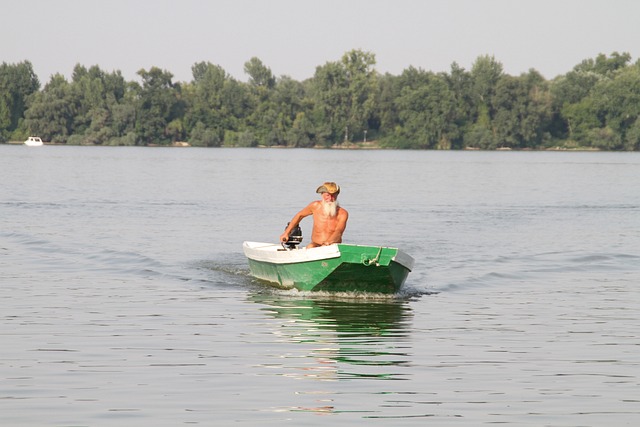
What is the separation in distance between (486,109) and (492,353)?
13611 cm

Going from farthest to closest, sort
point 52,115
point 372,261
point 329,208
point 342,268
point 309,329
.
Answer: point 52,115
point 329,208
point 342,268
point 372,261
point 309,329

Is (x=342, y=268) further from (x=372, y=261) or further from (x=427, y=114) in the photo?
(x=427, y=114)

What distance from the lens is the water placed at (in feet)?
35.6

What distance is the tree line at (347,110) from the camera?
475ft

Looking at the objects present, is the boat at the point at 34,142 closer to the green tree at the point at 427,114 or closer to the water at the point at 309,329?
the green tree at the point at 427,114

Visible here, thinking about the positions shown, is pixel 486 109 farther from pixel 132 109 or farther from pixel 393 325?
pixel 393 325

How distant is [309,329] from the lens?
1577cm

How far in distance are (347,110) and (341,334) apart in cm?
13402

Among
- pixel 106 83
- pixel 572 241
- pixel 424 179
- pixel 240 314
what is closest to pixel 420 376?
pixel 240 314

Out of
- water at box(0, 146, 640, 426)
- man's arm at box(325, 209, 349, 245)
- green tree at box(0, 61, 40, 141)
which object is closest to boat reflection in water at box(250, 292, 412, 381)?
water at box(0, 146, 640, 426)

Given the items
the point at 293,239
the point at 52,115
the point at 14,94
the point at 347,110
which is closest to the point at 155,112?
the point at 52,115

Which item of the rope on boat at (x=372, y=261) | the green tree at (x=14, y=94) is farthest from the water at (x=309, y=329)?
the green tree at (x=14, y=94)

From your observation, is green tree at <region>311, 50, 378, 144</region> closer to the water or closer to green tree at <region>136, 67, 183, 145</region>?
green tree at <region>136, 67, 183, 145</region>

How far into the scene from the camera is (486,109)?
14750cm
